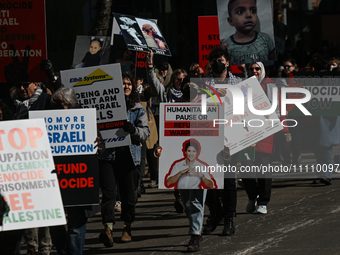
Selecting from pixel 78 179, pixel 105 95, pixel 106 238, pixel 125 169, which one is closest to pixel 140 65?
pixel 105 95

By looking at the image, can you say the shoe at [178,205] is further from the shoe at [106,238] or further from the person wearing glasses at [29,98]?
the person wearing glasses at [29,98]

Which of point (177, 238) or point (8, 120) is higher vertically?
point (8, 120)

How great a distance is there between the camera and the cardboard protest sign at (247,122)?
7.82 m

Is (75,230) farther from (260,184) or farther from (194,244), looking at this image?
(260,184)

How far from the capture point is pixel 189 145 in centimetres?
710

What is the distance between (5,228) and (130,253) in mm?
2287

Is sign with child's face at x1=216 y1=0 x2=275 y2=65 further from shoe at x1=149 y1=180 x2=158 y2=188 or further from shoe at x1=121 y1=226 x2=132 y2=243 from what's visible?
shoe at x1=149 y1=180 x2=158 y2=188

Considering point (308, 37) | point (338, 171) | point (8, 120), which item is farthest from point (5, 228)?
point (308, 37)

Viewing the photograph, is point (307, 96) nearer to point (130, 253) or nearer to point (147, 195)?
point (147, 195)

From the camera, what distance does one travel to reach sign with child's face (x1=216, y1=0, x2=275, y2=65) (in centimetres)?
908

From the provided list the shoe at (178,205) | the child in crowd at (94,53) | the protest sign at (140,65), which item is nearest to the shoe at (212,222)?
the shoe at (178,205)

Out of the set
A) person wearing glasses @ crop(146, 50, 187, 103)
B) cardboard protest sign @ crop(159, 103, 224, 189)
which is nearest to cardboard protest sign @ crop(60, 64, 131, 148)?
cardboard protest sign @ crop(159, 103, 224, 189)

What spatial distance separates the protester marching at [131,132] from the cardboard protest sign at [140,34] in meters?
0.02

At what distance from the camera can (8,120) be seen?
17.3ft
